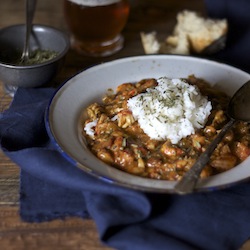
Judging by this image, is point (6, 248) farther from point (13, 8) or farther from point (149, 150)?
point (13, 8)

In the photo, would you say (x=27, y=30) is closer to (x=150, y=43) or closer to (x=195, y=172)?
(x=150, y=43)

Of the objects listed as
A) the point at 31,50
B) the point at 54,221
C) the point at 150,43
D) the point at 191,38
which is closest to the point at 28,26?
the point at 31,50

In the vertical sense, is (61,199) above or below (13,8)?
above

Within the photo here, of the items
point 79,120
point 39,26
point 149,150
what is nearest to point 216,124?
point 149,150

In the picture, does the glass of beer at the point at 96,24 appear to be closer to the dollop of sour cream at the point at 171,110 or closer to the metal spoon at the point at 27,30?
the metal spoon at the point at 27,30

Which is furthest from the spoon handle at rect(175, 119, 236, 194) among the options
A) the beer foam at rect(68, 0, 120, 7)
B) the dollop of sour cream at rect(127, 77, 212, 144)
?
the beer foam at rect(68, 0, 120, 7)

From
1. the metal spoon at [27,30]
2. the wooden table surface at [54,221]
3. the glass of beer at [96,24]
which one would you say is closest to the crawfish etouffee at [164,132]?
the wooden table surface at [54,221]
